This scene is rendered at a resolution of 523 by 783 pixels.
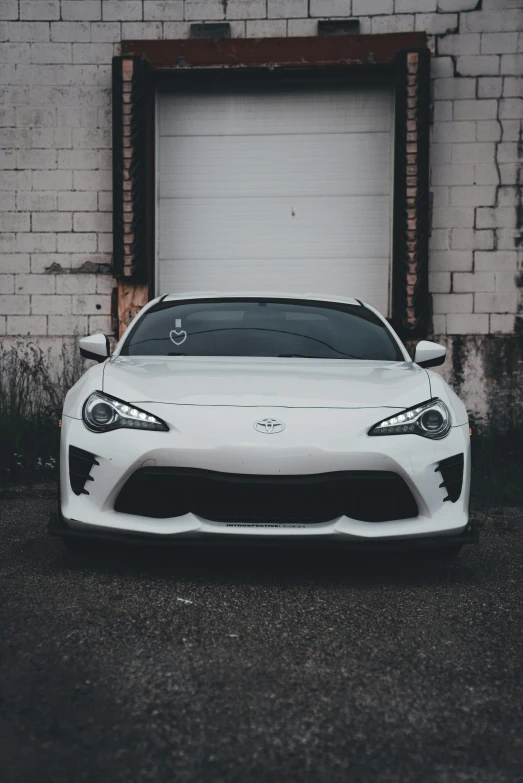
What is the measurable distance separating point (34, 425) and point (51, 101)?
3.43m

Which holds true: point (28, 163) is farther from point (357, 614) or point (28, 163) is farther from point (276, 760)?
point (276, 760)

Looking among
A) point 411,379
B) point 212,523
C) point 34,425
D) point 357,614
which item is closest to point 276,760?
point 357,614

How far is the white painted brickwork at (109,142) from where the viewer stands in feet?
27.8

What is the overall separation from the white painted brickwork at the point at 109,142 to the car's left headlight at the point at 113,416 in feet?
16.8

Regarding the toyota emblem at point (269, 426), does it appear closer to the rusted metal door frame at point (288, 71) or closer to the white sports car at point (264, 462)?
the white sports car at point (264, 462)

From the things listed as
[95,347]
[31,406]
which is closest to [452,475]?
[95,347]

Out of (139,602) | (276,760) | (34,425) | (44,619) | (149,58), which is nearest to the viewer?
(276,760)

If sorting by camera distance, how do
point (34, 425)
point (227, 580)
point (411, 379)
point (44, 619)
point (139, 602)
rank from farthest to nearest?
point (34, 425) → point (411, 379) → point (227, 580) → point (139, 602) → point (44, 619)

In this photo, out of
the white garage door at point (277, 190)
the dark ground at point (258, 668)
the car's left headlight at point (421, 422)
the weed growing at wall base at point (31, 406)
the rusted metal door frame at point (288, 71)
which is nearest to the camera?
the dark ground at point (258, 668)

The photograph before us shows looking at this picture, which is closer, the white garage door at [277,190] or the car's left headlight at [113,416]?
the car's left headlight at [113,416]

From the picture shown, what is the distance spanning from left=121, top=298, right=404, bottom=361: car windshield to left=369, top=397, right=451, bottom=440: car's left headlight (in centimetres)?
93

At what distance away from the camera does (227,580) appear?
365 cm

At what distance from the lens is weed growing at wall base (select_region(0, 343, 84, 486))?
6.65 metres

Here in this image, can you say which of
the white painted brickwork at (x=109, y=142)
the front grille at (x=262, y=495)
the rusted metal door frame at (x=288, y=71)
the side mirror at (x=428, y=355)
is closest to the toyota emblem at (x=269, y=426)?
the front grille at (x=262, y=495)
